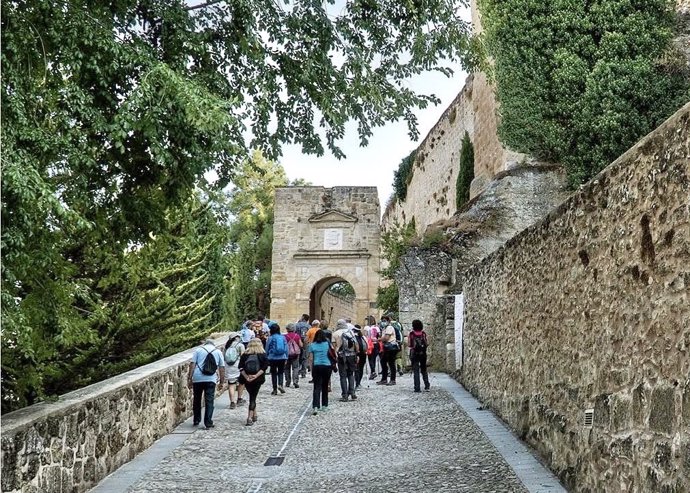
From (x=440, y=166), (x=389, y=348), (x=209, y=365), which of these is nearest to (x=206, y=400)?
(x=209, y=365)

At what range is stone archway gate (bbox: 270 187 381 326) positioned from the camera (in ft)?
96.8

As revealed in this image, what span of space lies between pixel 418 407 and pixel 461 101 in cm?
1721

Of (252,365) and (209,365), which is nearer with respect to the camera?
(209,365)

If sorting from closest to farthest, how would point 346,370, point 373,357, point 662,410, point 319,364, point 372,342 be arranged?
point 662,410, point 319,364, point 346,370, point 372,342, point 373,357

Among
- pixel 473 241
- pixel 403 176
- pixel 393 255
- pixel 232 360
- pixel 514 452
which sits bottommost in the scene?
pixel 514 452

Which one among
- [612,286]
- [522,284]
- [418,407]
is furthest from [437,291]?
[612,286]

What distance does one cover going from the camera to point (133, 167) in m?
6.27

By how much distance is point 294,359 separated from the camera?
48.0ft

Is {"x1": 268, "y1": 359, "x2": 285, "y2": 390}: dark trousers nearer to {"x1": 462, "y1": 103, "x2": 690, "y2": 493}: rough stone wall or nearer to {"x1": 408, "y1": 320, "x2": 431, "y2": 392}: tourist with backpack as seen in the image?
{"x1": 408, "y1": 320, "x2": 431, "y2": 392}: tourist with backpack

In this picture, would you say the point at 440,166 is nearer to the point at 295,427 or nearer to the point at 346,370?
the point at 346,370

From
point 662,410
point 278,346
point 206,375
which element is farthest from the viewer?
point 278,346

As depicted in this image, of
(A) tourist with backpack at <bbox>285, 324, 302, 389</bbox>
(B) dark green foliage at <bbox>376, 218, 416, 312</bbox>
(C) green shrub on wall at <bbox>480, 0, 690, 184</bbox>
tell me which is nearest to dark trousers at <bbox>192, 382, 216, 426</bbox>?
(A) tourist with backpack at <bbox>285, 324, 302, 389</bbox>

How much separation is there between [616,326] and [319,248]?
25.1 m

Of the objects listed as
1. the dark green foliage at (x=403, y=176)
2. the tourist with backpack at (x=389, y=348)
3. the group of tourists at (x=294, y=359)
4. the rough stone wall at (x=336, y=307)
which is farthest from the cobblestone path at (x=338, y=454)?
the rough stone wall at (x=336, y=307)
